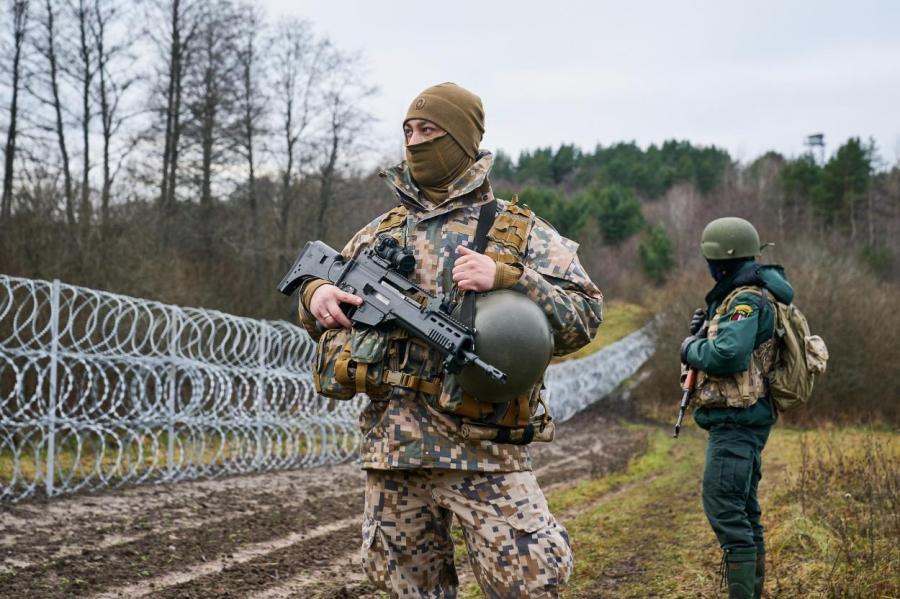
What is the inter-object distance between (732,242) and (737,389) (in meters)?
0.77

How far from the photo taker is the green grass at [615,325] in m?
34.5

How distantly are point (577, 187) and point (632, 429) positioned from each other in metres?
70.5

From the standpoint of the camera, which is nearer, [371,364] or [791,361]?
[371,364]

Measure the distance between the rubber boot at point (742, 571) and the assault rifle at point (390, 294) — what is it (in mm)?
2153

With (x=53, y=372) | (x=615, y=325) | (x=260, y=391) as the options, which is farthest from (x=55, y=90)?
(x=615, y=325)

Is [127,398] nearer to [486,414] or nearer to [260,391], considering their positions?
[260,391]

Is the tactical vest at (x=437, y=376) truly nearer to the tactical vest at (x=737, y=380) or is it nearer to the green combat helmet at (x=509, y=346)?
the green combat helmet at (x=509, y=346)

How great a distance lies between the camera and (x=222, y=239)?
19812 mm

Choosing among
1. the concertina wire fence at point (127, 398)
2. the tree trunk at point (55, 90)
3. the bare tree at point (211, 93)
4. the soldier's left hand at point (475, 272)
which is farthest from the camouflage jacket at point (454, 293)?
the bare tree at point (211, 93)

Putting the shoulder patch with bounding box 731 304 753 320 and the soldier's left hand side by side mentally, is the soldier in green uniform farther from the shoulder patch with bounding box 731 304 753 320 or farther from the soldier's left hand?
the soldier's left hand

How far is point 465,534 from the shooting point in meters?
2.99

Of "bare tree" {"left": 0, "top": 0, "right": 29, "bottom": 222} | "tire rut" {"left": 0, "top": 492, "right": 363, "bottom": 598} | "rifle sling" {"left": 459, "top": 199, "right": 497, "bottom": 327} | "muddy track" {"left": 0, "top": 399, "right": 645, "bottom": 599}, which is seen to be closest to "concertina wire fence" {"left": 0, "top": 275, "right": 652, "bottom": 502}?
"muddy track" {"left": 0, "top": 399, "right": 645, "bottom": 599}

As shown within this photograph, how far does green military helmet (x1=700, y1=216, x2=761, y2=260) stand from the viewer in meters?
4.68

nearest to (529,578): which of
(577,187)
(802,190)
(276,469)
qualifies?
(276,469)
